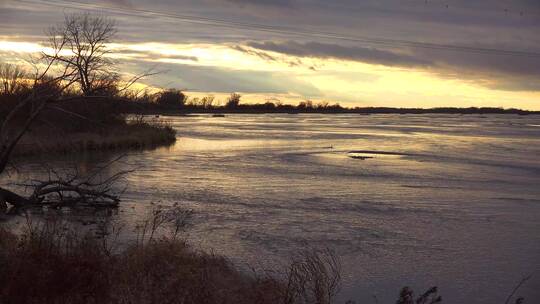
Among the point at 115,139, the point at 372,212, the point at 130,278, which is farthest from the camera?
the point at 115,139

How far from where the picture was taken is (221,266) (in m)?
10.0

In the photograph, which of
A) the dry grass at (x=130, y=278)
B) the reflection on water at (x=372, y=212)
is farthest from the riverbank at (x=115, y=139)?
the dry grass at (x=130, y=278)

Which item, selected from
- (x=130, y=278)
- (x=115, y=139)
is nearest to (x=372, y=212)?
(x=130, y=278)

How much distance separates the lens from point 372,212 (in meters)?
16.4

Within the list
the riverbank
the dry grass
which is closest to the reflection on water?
the dry grass

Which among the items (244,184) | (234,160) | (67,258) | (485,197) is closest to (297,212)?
(244,184)

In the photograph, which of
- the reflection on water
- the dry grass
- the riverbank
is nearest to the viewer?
the dry grass

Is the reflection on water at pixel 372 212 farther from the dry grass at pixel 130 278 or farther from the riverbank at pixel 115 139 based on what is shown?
the riverbank at pixel 115 139

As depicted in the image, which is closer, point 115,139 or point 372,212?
point 372,212

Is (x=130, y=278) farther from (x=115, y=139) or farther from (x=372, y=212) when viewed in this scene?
(x=115, y=139)

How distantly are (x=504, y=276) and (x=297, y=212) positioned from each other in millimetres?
6583

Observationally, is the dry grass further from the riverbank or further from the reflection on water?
the riverbank

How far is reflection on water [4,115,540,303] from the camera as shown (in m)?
11.0

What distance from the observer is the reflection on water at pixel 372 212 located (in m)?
11.0
